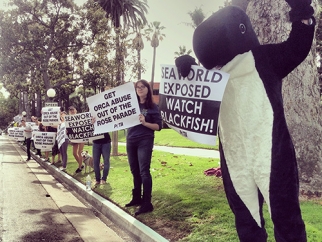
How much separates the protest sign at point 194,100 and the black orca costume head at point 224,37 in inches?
4.6

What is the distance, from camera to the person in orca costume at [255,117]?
8.48ft

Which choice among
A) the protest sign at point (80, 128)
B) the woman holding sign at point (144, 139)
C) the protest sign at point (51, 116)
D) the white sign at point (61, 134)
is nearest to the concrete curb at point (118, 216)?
the woman holding sign at point (144, 139)

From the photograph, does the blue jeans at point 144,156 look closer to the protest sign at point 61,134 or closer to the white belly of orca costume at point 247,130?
the white belly of orca costume at point 247,130

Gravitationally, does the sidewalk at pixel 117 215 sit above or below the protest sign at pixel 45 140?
below

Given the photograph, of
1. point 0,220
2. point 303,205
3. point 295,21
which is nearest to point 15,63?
point 0,220

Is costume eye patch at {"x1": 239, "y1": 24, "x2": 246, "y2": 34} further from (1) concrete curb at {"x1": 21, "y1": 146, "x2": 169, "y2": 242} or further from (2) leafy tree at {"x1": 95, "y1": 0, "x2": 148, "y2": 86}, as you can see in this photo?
(2) leafy tree at {"x1": 95, "y1": 0, "x2": 148, "y2": 86}

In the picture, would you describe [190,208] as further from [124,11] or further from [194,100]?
[124,11]

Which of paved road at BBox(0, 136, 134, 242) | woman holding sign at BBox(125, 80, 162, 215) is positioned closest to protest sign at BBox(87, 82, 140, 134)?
woman holding sign at BBox(125, 80, 162, 215)

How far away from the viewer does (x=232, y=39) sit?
9.21 ft

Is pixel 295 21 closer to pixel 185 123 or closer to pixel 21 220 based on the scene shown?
pixel 185 123

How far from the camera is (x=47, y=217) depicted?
5.94m

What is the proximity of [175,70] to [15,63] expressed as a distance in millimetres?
24354

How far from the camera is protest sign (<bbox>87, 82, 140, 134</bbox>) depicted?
5.69 m

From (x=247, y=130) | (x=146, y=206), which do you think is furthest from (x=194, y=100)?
(x=146, y=206)
